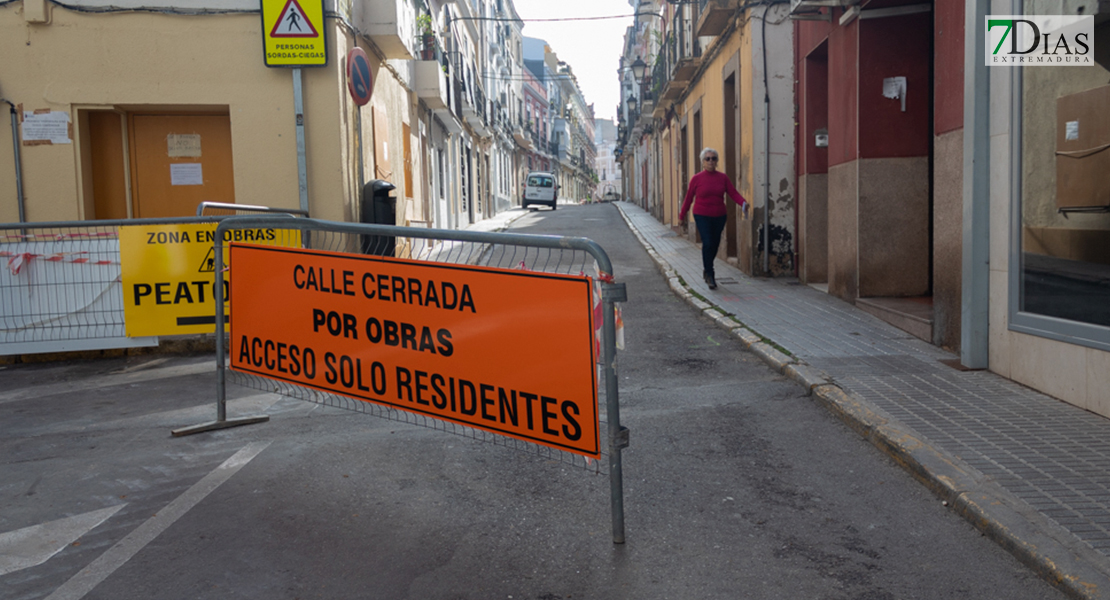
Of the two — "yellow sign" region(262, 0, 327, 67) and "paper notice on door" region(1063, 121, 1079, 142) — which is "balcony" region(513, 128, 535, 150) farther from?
"paper notice on door" region(1063, 121, 1079, 142)

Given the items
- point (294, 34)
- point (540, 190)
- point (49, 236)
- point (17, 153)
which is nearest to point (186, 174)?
point (17, 153)

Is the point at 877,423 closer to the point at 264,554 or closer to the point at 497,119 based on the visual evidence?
the point at 264,554

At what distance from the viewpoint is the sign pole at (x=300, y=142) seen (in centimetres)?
983

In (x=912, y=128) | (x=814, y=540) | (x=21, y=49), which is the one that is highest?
(x=21, y=49)

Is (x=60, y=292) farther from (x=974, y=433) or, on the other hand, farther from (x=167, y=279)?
(x=974, y=433)

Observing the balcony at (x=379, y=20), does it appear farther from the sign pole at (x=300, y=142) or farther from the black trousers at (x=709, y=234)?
the black trousers at (x=709, y=234)

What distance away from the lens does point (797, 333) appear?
24.1ft

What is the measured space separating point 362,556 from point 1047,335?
14.0ft

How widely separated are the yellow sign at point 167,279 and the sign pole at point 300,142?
9.30 feet

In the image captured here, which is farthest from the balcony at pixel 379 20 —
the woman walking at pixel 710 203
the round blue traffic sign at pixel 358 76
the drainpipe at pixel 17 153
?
the woman walking at pixel 710 203

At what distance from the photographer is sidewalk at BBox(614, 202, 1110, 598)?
3.06m

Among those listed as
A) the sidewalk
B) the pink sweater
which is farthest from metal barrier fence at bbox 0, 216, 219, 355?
the pink sweater

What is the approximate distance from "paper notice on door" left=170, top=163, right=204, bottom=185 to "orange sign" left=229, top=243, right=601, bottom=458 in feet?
20.9

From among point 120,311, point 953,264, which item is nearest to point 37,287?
point 120,311
